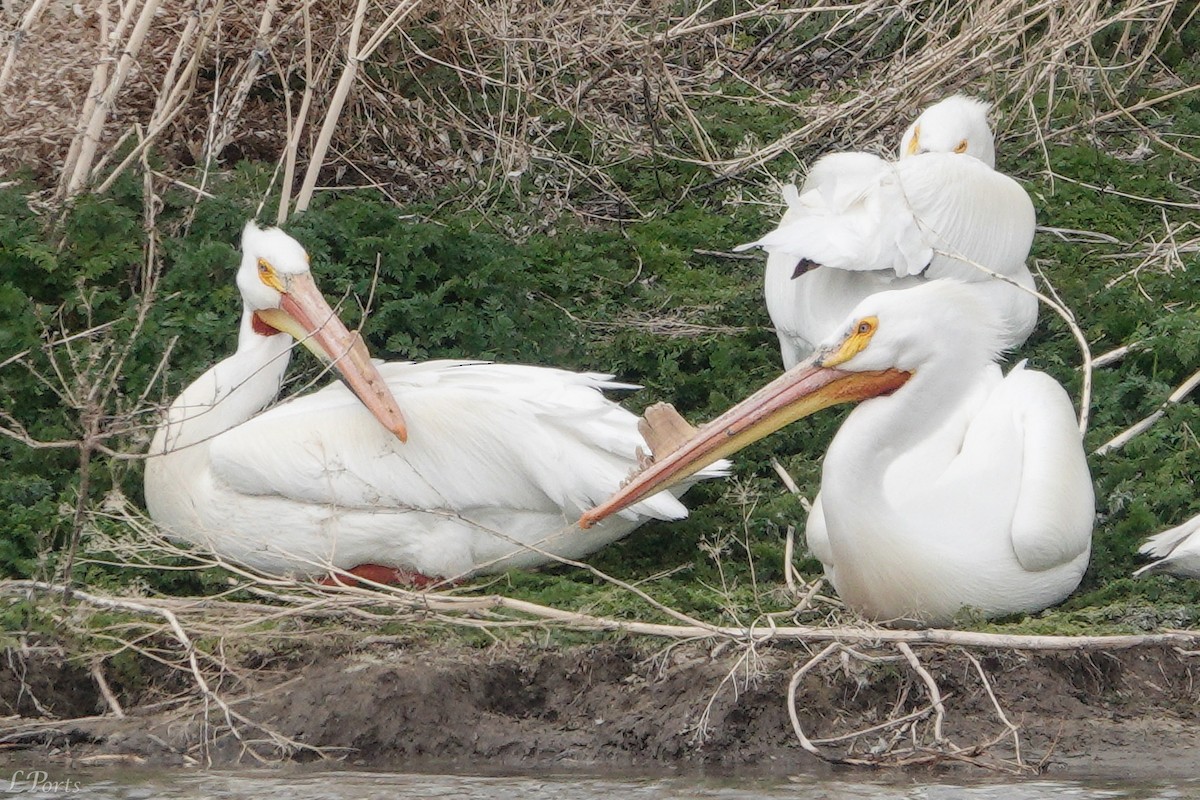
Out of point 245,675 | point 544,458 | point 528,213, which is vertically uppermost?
point 528,213

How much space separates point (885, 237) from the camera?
562 cm

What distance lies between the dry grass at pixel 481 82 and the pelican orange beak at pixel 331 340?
3.08 ft

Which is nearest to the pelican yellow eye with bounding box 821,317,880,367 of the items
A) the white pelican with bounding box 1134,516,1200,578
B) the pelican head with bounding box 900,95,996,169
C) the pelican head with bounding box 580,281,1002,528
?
the pelican head with bounding box 580,281,1002,528

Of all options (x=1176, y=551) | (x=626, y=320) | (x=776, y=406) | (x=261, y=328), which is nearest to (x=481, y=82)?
(x=626, y=320)

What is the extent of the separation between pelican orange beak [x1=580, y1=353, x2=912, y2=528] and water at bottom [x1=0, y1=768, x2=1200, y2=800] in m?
0.86

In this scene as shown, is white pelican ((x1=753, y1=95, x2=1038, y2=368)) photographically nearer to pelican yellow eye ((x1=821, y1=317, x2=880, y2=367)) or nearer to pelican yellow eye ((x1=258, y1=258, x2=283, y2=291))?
pelican yellow eye ((x1=821, y1=317, x2=880, y2=367))

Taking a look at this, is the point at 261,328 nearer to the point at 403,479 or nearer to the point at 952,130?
the point at 403,479

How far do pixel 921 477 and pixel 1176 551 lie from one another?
0.67m

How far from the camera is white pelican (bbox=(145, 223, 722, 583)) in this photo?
495 centimetres

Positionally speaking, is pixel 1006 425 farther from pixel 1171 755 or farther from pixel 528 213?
pixel 528 213

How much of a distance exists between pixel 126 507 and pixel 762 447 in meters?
1.86

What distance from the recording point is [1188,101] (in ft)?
26.3

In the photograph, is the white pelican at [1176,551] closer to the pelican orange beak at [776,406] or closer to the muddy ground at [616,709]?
the muddy ground at [616,709]

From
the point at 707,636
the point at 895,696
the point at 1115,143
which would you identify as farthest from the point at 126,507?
the point at 1115,143
